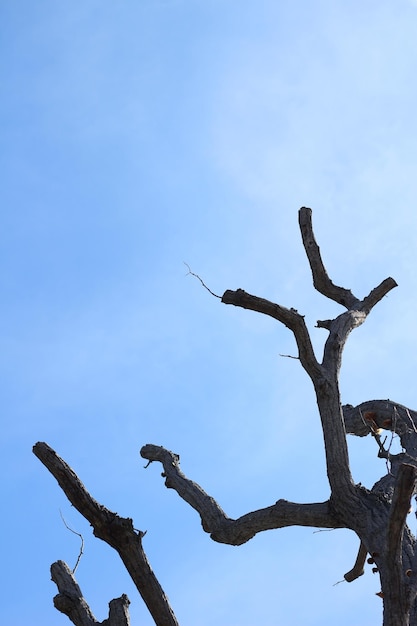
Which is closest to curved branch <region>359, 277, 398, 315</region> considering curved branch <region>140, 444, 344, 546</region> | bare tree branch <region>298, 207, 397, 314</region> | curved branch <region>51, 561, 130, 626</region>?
bare tree branch <region>298, 207, 397, 314</region>

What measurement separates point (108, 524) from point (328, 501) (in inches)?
78.9

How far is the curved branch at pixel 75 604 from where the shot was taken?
6352mm

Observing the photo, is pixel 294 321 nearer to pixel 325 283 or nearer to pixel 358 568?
pixel 325 283

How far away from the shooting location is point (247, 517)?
698cm

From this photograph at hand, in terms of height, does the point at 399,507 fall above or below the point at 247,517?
below

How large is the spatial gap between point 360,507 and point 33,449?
2.73 m

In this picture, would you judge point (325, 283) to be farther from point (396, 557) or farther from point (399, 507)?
point (399, 507)

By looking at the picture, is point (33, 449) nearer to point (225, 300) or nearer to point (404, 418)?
point (225, 300)

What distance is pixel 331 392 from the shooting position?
6.89 meters

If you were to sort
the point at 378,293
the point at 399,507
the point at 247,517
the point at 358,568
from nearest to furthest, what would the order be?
the point at 399,507
the point at 247,517
the point at 358,568
the point at 378,293

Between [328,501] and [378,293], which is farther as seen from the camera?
[378,293]

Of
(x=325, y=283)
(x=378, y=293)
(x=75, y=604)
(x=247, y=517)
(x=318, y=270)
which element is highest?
(x=318, y=270)

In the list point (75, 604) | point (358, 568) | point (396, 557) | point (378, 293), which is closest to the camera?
point (396, 557)

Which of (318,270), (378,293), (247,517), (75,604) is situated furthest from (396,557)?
(318,270)
